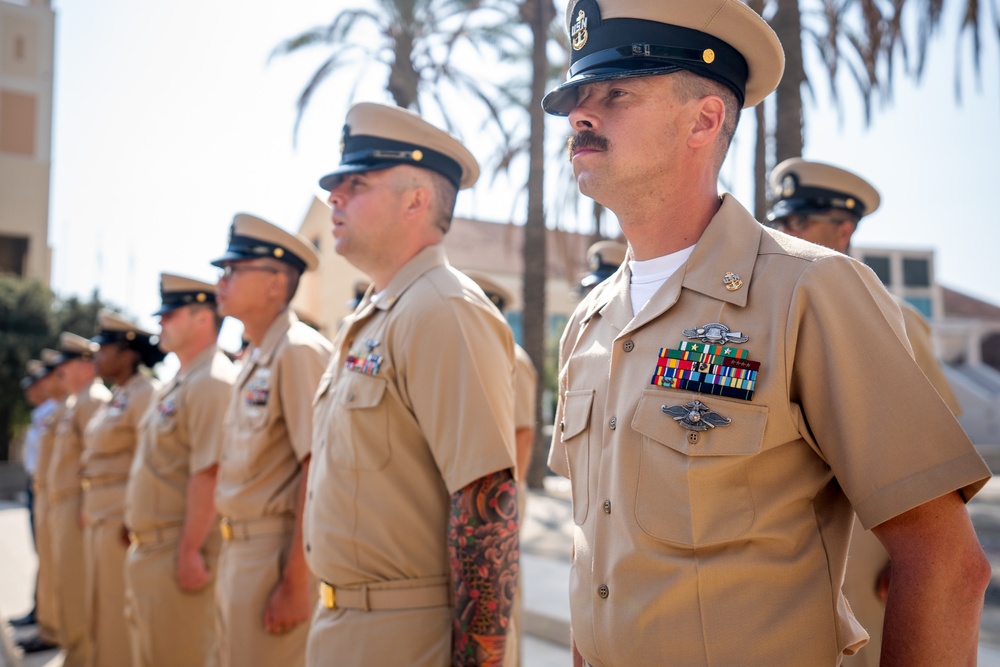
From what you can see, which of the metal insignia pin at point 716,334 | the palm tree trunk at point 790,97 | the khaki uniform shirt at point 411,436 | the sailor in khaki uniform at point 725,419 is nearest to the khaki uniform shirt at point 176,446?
the khaki uniform shirt at point 411,436

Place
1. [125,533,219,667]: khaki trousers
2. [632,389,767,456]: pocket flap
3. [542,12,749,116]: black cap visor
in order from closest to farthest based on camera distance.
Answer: [632,389,767,456]: pocket flap → [542,12,749,116]: black cap visor → [125,533,219,667]: khaki trousers

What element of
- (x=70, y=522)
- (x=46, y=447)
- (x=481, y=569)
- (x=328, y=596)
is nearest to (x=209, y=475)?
(x=328, y=596)

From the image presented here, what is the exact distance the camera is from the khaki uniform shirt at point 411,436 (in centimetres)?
248

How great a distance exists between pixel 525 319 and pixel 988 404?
2155cm

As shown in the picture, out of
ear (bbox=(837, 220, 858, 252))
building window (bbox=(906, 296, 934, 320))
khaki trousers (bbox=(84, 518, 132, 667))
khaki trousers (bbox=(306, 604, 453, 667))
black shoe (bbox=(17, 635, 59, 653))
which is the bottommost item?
black shoe (bbox=(17, 635, 59, 653))

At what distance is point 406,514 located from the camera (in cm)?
257

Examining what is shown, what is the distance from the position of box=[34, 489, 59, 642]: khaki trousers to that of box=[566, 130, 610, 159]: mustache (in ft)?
22.4

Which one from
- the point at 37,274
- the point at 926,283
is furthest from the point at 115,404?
the point at 926,283

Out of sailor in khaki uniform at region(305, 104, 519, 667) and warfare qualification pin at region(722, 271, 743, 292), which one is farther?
sailor in khaki uniform at region(305, 104, 519, 667)

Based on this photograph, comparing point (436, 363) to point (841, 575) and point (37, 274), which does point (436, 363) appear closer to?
point (841, 575)

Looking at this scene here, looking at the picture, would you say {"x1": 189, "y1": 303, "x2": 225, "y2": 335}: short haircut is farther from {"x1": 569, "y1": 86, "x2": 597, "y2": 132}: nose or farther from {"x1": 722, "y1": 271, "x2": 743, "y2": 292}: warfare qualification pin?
{"x1": 722, "y1": 271, "x2": 743, "y2": 292}: warfare qualification pin

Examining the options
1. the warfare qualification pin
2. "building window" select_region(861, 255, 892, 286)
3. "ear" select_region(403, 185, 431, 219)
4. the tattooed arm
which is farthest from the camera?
"building window" select_region(861, 255, 892, 286)

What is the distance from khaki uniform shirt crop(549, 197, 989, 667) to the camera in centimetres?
144

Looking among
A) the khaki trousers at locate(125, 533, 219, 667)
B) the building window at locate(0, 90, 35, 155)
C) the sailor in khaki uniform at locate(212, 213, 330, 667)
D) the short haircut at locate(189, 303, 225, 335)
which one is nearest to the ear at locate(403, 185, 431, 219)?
the sailor in khaki uniform at locate(212, 213, 330, 667)
